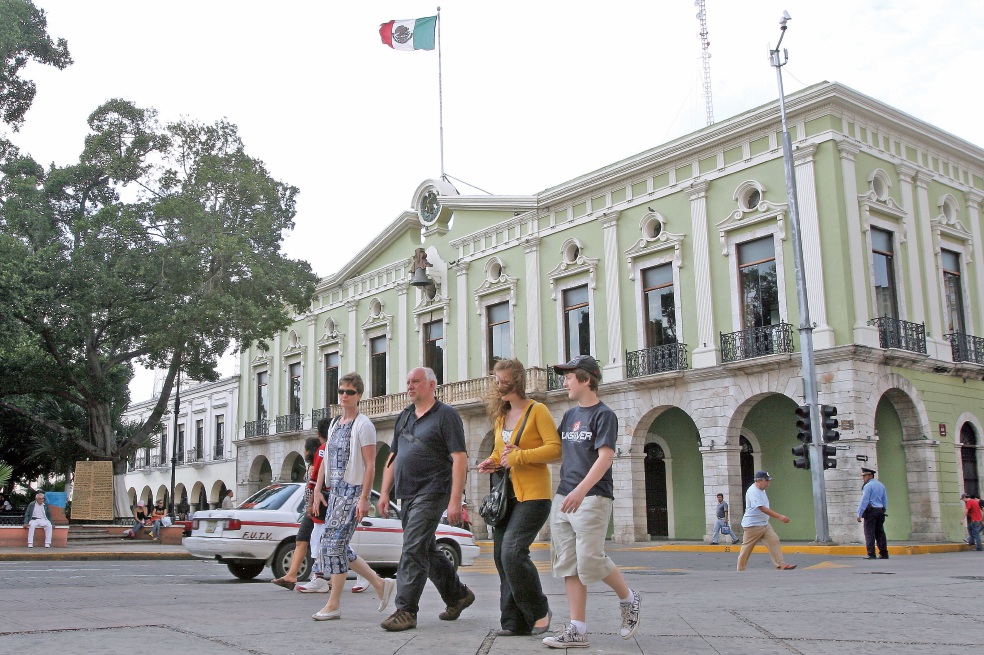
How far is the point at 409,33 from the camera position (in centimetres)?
3169

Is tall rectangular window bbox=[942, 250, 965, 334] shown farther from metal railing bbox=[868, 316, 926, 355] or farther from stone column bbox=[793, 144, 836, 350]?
stone column bbox=[793, 144, 836, 350]

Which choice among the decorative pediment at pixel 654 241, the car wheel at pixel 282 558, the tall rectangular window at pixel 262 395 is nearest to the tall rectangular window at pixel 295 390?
the tall rectangular window at pixel 262 395

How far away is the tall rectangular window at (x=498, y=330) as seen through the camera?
30.2 metres

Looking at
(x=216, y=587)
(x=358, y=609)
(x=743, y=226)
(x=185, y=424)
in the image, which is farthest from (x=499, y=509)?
(x=185, y=424)

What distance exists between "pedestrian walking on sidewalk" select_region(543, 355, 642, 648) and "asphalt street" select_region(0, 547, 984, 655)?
0.66ft

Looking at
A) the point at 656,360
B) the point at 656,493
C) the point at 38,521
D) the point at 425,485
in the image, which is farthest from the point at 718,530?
the point at 425,485

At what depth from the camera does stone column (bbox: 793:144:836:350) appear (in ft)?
71.0

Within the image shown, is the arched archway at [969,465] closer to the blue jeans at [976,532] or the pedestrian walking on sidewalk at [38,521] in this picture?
the blue jeans at [976,532]

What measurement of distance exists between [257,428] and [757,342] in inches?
952

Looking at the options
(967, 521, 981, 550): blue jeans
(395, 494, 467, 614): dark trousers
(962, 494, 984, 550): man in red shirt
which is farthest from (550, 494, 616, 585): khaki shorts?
(967, 521, 981, 550): blue jeans

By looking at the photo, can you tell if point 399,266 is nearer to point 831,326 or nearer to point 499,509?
point 831,326

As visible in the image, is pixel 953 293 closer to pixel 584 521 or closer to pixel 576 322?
pixel 576 322

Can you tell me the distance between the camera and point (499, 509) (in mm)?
5977

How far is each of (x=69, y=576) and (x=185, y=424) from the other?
125 feet
